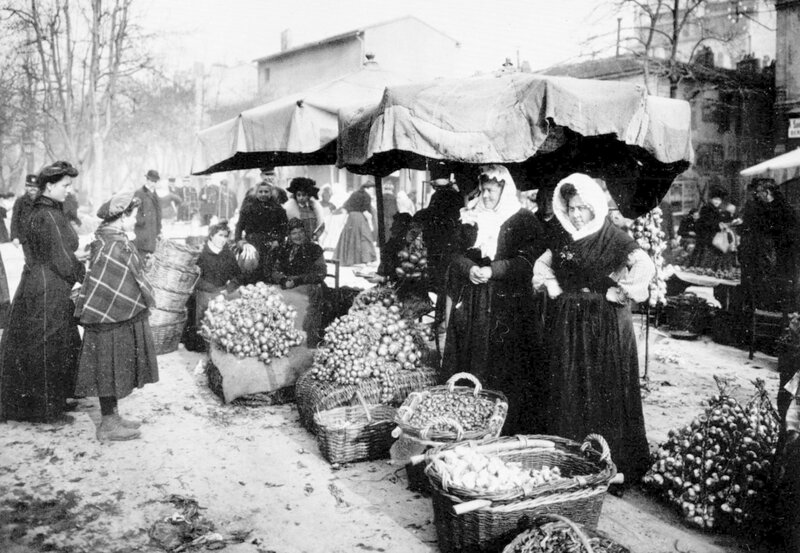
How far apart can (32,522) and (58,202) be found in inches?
103

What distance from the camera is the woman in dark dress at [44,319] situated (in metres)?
5.22

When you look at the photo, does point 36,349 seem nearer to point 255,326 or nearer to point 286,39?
point 255,326

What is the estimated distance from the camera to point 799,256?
7781mm

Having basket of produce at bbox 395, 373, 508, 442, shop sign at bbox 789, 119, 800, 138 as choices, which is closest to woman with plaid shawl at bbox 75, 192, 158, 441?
basket of produce at bbox 395, 373, 508, 442

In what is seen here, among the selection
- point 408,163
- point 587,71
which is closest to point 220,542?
point 408,163

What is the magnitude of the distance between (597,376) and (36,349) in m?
4.48

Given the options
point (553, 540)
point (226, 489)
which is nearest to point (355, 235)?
point (226, 489)

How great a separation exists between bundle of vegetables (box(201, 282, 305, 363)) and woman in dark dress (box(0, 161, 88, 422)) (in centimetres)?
122

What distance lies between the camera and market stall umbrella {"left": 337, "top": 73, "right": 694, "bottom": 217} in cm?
395

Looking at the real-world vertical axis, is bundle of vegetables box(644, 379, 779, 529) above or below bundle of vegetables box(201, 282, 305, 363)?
below

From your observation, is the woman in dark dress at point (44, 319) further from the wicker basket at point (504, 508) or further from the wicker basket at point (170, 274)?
the wicker basket at point (504, 508)

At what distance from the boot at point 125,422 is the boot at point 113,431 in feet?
0.06

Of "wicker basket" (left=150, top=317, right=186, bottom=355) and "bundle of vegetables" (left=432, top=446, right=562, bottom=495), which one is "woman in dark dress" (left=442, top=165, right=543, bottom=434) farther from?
"wicker basket" (left=150, top=317, right=186, bottom=355)

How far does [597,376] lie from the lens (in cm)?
415
